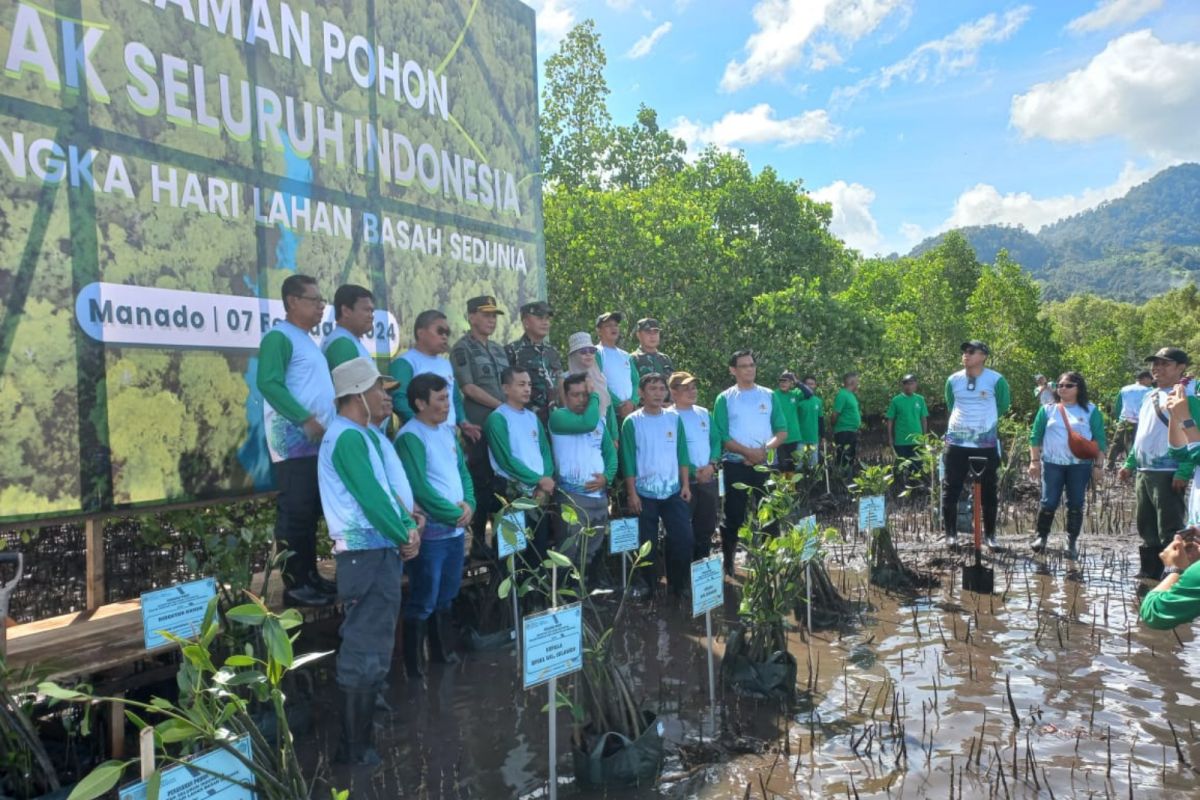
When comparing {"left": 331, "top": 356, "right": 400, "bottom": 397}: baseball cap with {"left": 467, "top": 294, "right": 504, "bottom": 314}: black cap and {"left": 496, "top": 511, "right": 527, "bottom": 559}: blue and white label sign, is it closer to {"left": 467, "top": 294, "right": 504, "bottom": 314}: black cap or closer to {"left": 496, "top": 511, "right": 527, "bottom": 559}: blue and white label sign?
{"left": 496, "top": 511, "right": 527, "bottom": 559}: blue and white label sign

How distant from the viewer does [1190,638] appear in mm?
4906

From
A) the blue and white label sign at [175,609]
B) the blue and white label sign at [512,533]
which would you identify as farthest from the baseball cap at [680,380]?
the blue and white label sign at [175,609]

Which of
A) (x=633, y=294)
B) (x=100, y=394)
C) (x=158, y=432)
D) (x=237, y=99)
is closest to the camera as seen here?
(x=100, y=394)

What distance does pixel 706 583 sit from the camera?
156 inches

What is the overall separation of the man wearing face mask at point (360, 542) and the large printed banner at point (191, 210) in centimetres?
153

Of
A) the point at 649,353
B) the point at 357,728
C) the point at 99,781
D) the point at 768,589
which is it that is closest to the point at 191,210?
the point at 357,728

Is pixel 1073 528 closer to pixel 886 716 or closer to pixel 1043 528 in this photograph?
pixel 1043 528

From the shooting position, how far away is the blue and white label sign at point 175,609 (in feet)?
9.92

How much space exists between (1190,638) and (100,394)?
6489 mm

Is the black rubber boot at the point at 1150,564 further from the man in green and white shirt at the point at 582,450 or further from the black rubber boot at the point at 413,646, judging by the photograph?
the black rubber boot at the point at 413,646

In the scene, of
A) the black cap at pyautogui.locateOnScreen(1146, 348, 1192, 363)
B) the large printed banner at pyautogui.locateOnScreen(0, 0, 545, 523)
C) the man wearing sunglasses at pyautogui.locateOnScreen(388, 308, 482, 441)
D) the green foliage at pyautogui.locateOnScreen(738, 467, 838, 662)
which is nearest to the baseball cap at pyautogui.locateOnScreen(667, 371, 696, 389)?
the green foliage at pyautogui.locateOnScreen(738, 467, 838, 662)

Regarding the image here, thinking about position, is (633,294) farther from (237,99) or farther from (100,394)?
(100,394)

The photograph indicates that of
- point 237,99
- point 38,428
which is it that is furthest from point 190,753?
point 237,99

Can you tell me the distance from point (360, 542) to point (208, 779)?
145cm
